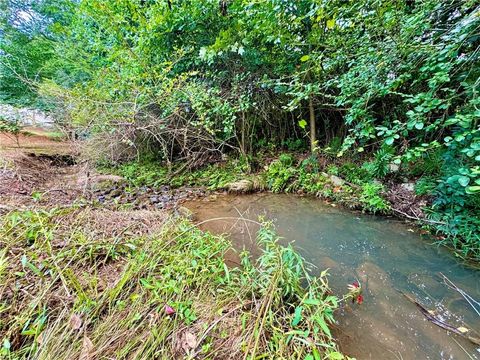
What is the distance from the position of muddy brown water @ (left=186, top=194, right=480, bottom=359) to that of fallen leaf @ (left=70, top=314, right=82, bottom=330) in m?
1.32

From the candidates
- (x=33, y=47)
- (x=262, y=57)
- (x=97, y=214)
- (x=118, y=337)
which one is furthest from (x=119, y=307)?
(x=33, y=47)

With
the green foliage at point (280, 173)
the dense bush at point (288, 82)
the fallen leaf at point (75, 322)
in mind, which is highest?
the dense bush at point (288, 82)

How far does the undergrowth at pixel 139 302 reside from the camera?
106 cm

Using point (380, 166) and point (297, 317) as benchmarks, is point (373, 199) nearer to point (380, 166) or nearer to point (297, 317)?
point (380, 166)

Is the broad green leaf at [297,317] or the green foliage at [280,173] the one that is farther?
the green foliage at [280,173]

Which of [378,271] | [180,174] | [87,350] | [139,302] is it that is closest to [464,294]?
[378,271]

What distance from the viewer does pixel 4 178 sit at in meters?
3.41

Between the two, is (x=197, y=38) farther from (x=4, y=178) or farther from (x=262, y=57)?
(x=4, y=178)

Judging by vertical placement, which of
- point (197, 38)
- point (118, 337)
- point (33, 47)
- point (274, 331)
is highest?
point (33, 47)

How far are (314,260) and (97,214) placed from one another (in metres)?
2.23


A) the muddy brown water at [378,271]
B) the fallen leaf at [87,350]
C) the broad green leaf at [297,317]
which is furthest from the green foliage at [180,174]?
the fallen leaf at [87,350]

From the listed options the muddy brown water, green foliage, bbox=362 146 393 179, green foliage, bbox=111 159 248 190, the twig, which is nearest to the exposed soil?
green foliage, bbox=111 159 248 190

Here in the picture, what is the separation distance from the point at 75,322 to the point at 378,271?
2.42 metres

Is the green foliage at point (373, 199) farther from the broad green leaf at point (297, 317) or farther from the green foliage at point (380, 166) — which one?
the broad green leaf at point (297, 317)
